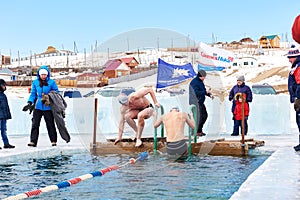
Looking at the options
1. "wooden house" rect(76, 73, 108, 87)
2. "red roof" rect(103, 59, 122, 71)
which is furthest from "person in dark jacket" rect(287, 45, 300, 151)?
"wooden house" rect(76, 73, 108, 87)

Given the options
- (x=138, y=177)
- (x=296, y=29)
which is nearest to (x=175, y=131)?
(x=138, y=177)

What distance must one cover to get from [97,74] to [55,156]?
5.37 ft

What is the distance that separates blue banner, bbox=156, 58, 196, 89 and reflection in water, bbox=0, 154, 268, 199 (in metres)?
7.78

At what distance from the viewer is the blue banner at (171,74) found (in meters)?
16.6

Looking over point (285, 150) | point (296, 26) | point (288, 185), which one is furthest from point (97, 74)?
point (296, 26)

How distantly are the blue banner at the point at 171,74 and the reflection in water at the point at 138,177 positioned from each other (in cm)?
778

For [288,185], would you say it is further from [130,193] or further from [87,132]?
[87,132]

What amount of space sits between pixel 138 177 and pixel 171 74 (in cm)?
1172

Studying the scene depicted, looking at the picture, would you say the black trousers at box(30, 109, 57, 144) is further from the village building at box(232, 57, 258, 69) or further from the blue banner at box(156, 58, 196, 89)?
the village building at box(232, 57, 258, 69)

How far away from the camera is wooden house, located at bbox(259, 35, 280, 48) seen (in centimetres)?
11350

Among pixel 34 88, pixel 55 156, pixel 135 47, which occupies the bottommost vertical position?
pixel 55 156

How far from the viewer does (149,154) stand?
893cm

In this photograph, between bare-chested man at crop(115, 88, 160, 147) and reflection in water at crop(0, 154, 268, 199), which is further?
bare-chested man at crop(115, 88, 160, 147)

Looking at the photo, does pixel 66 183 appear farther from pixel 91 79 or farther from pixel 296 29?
pixel 91 79
